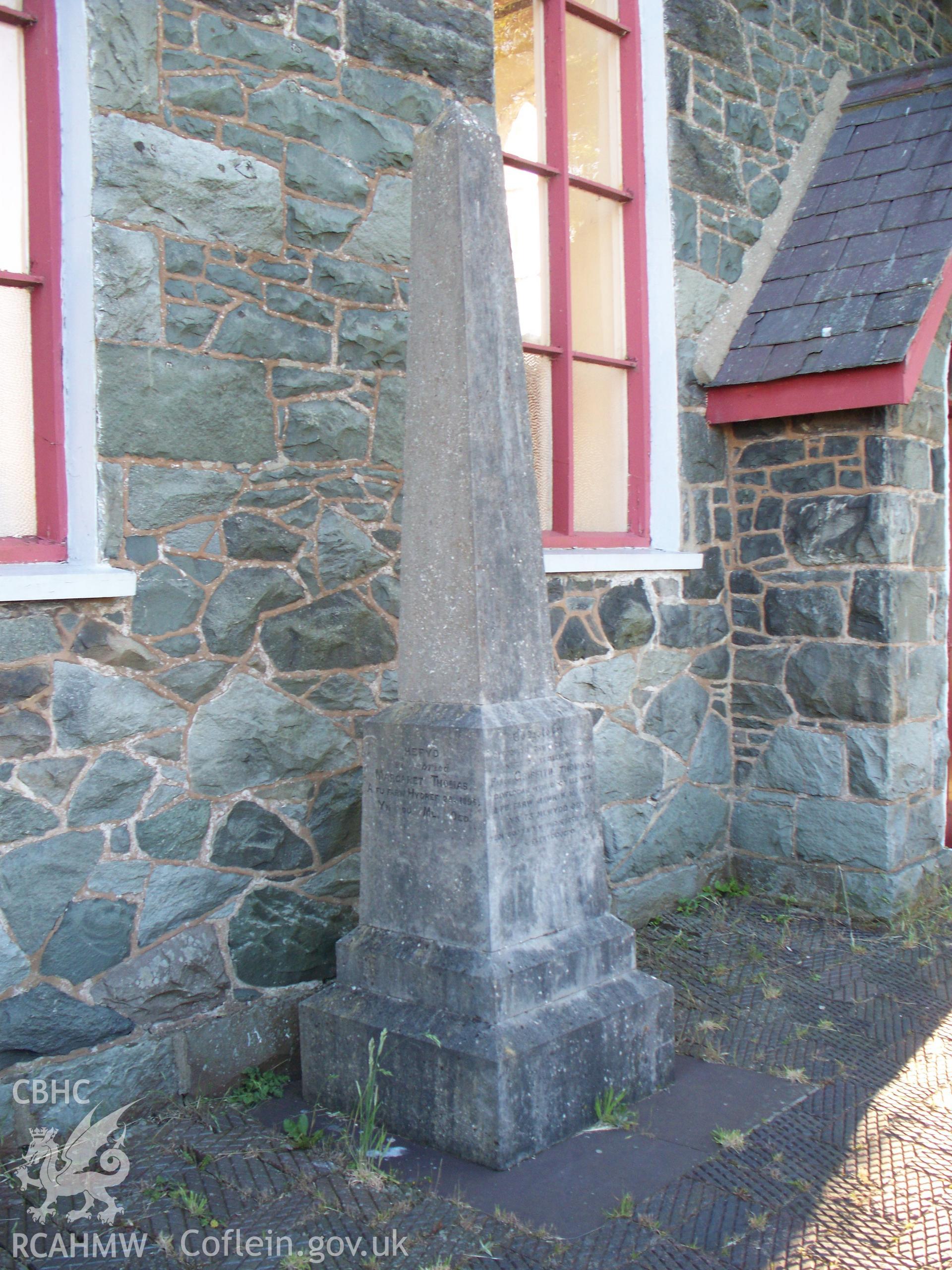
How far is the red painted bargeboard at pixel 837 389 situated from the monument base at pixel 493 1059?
113 inches

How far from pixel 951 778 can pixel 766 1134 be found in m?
3.13

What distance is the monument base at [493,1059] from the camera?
3.05m

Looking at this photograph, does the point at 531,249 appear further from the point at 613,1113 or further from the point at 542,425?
the point at 613,1113

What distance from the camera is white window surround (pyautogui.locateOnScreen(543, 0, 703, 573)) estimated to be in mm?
5547

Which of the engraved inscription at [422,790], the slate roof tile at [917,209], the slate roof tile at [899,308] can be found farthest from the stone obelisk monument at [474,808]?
the slate roof tile at [917,209]

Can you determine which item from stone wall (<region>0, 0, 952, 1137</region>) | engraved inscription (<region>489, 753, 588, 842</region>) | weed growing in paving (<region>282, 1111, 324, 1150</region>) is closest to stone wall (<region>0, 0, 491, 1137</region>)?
stone wall (<region>0, 0, 952, 1137</region>)

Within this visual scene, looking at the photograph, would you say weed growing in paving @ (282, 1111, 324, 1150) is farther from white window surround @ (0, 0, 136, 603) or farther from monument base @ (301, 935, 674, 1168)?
white window surround @ (0, 0, 136, 603)

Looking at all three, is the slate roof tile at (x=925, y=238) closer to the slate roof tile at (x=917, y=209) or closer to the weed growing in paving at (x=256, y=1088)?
the slate roof tile at (x=917, y=209)

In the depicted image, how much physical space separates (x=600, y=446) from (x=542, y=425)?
0.46 meters

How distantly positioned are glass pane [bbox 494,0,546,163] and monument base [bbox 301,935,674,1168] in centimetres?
360

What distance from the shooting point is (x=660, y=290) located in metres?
5.55

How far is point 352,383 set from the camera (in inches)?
161

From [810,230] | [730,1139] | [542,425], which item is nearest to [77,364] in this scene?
[542,425]

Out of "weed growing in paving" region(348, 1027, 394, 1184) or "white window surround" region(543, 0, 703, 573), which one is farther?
"white window surround" region(543, 0, 703, 573)
